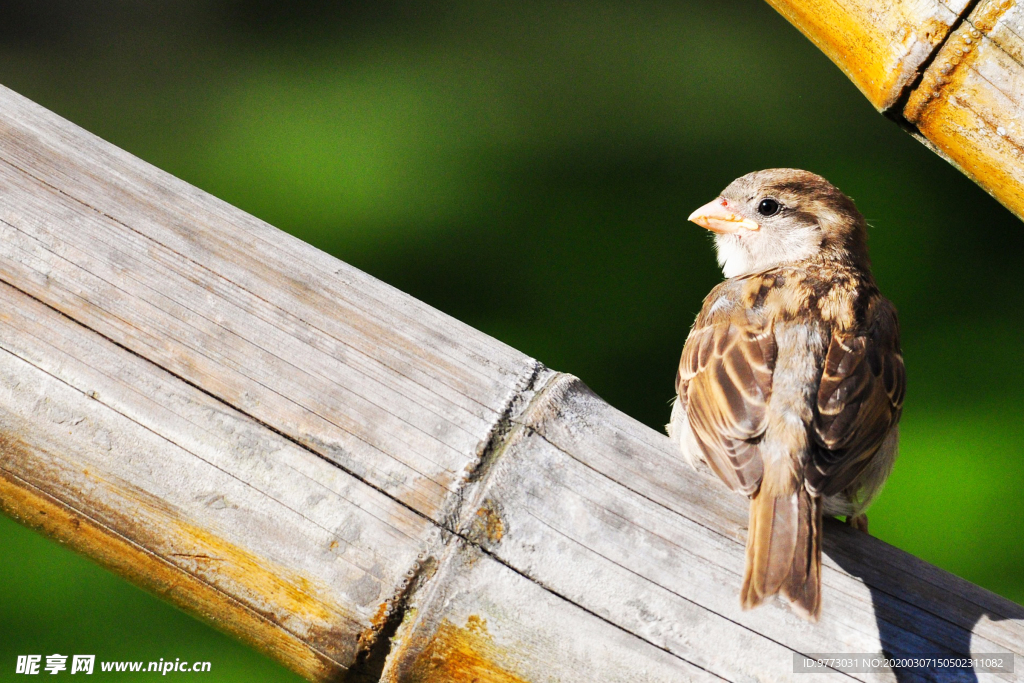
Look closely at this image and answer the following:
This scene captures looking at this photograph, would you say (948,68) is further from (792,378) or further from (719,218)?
(719,218)

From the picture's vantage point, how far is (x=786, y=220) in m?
2.15

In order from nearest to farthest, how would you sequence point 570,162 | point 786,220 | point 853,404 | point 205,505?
point 205,505 < point 853,404 < point 786,220 < point 570,162

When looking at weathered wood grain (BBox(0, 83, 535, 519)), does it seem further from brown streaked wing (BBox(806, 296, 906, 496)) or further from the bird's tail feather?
brown streaked wing (BBox(806, 296, 906, 496))

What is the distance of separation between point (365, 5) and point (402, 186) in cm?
89

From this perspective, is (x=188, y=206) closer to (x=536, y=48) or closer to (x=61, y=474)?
(x=61, y=474)

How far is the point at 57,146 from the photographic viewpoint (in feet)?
4.32

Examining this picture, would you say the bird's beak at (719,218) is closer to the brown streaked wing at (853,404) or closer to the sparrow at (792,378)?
the sparrow at (792,378)

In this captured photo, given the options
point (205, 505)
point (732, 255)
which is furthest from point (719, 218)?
point (205, 505)

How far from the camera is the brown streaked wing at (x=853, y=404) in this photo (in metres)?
1.46

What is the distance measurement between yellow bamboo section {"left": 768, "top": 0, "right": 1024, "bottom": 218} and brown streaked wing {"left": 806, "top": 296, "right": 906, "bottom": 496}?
0.40m

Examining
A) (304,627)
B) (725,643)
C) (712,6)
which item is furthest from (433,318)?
(712,6)

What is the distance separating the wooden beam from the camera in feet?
3.69

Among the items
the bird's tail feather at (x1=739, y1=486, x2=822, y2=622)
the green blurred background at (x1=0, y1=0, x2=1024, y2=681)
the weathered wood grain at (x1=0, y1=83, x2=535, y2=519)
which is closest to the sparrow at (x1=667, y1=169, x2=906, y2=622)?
the bird's tail feather at (x1=739, y1=486, x2=822, y2=622)

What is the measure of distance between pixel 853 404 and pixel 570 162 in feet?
5.75
